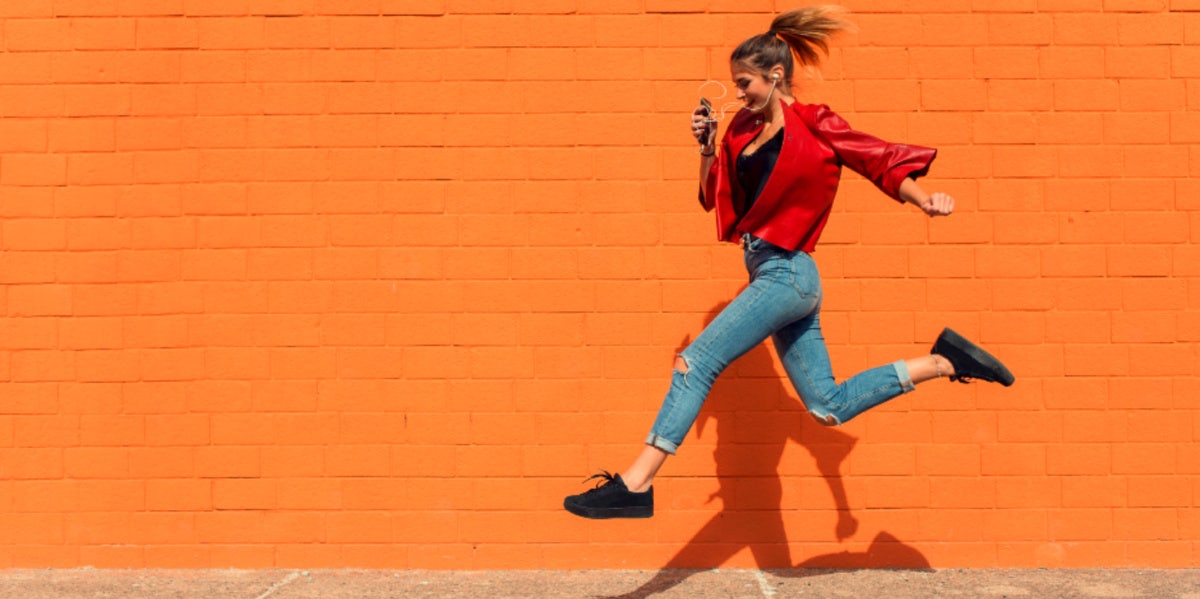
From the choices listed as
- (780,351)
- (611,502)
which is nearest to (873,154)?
(780,351)

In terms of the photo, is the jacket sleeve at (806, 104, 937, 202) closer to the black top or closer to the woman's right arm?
the black top

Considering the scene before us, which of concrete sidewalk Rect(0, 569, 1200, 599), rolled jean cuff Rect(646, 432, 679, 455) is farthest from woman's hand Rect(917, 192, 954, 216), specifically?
concrete sidewalk Rect(0, 569, 1200, 599)

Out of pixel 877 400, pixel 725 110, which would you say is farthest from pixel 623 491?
pixel 725 110

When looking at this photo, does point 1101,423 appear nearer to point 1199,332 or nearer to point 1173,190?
point 1199,332

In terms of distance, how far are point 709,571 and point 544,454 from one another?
0.86m

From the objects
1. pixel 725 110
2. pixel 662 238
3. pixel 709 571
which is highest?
pixel 725 110

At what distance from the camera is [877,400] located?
537 centimetres

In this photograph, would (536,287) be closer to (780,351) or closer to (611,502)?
(780,351)

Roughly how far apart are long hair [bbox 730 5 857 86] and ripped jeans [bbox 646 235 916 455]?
0.66m

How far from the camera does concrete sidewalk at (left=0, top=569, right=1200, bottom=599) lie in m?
5.74

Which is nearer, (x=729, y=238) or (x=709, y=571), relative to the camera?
(x=729, y=238)

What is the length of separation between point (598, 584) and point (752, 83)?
217 centimetres

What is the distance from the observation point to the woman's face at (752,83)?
5.23 m

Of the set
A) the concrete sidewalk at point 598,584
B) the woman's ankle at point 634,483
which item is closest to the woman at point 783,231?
the woman's ankle at point 634,483
